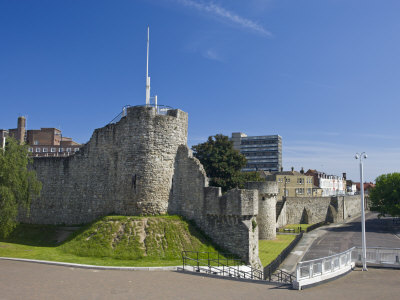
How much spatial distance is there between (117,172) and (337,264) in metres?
18.4

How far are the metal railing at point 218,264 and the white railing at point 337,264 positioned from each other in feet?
16.7

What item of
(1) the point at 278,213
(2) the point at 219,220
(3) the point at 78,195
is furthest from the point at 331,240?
(3) the point at 78,195

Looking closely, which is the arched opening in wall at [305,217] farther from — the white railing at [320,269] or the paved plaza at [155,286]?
the white railing at [320,269]

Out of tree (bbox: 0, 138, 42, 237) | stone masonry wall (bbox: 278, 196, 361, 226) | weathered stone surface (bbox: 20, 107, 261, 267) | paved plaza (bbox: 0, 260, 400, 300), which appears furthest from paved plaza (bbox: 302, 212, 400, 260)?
tree (bbox: 0, 138, 42, 237)

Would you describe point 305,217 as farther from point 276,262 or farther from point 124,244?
point 124,244

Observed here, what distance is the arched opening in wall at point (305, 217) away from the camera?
69.9 m

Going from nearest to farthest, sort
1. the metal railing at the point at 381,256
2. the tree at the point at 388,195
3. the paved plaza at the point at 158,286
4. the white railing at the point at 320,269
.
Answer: the paved plaza at the point at 158,286 < the white railing at the point at 320,269 < the metal railing at the point at 381,256 < the tree at the point at 388,195

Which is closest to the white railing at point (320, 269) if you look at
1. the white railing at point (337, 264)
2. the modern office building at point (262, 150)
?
the white railing at point (337, 264)

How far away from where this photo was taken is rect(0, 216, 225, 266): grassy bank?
23797 mm

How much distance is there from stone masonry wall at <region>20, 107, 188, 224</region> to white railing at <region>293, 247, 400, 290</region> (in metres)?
13.4

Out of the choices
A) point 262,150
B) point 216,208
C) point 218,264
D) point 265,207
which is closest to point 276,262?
point 216,208

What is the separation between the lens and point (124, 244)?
2486cm

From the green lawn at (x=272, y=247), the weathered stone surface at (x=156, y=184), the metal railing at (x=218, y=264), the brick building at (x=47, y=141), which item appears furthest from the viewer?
the brick building at (x=47, y=141)

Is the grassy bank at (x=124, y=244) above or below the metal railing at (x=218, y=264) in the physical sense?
above
